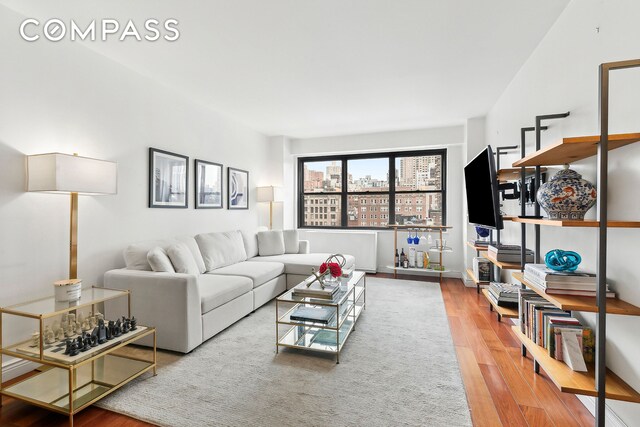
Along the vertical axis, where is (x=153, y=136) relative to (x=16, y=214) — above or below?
above

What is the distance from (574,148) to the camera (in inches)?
60.6

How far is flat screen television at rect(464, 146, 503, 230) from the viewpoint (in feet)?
7.45

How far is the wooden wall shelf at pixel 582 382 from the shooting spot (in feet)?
4.37

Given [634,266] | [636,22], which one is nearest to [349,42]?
[636,22]

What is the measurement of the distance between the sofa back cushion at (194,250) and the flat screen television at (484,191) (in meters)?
2.88

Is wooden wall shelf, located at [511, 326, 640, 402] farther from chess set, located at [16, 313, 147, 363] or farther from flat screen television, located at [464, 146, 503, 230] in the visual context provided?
chess set, located at [16, 313, 147, 363]

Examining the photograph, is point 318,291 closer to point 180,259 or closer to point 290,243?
point 180,259

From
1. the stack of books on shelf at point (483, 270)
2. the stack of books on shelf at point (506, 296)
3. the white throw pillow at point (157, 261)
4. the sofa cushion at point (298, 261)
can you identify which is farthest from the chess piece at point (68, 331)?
the stack of books on shelf at point (483, 270)

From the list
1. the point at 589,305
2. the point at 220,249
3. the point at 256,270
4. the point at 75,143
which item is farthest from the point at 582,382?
the point at 75,143

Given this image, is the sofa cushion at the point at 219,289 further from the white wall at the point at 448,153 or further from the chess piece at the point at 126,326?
the white wall at the point at 448,153

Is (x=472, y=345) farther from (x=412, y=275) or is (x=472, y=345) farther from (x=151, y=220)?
(x=151, y=220)

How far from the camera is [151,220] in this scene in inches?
126

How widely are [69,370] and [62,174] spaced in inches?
48.8

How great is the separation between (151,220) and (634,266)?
3717 mm
